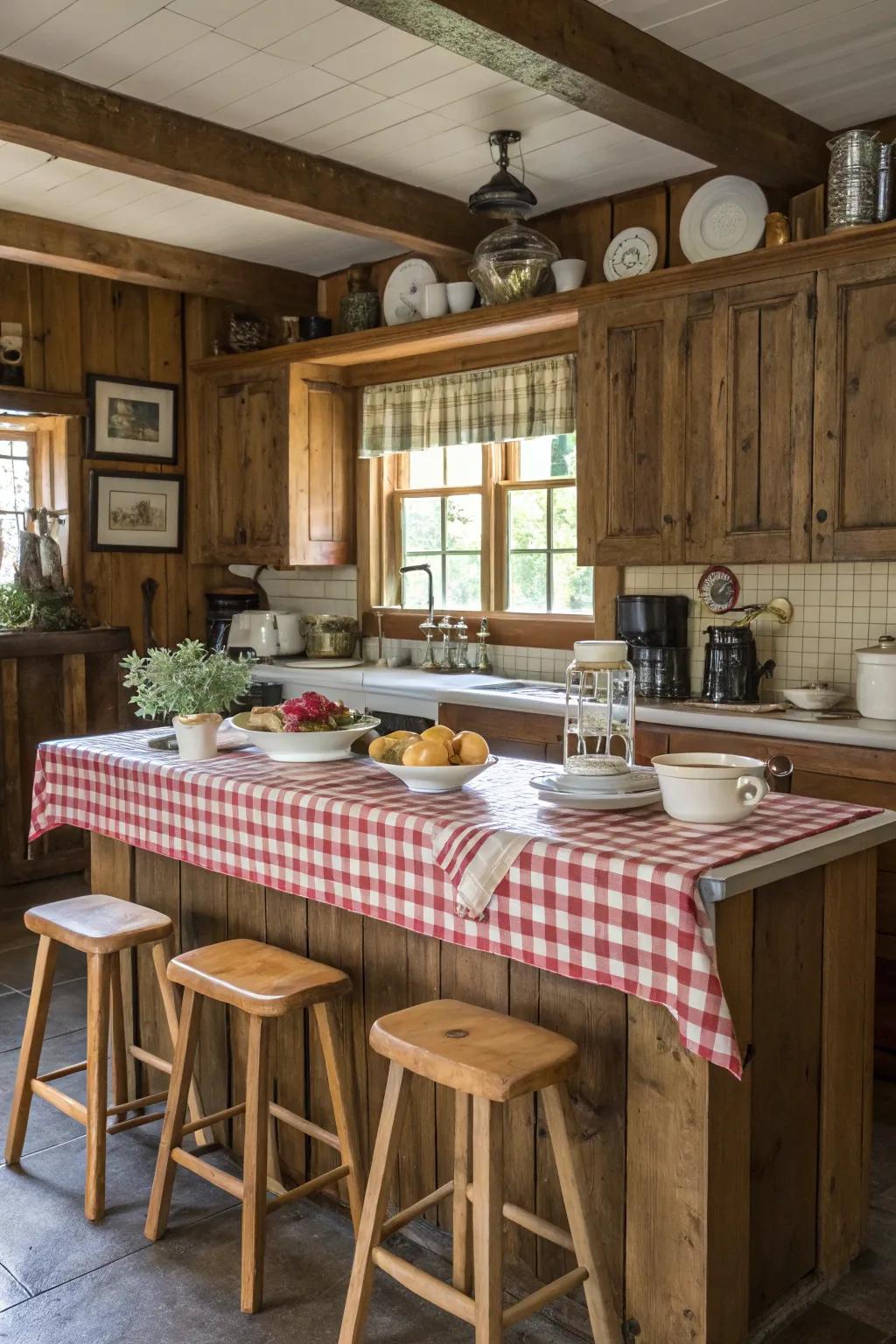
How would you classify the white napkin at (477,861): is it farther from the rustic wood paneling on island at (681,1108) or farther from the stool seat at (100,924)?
the stool seat at (100,924)

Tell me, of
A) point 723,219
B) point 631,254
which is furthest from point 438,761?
point 631,254

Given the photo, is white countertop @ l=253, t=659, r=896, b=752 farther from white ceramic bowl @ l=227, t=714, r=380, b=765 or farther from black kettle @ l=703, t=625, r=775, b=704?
white ceramic bowl @ l=227, t=714, r=380, b=765

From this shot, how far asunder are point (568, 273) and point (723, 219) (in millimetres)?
646

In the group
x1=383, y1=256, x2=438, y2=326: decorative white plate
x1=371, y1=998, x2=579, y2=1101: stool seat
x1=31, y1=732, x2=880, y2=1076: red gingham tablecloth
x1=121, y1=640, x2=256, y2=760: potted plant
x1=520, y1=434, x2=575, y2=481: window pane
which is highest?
x1=383, y1=256, x2=438, y2=326: decorative white plate

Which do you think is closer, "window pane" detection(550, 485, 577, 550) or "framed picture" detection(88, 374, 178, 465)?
"window pane" detection(550, 485, 577, 550)

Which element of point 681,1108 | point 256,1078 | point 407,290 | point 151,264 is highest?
point 151,264

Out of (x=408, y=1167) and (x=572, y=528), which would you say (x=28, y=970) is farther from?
(x=572, y=528)

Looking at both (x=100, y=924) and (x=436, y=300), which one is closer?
(x=100, y=924)

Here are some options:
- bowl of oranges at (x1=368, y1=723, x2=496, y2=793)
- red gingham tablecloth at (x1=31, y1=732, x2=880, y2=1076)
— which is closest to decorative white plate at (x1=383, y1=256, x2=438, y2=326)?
red gingham tablecloth at (x1=31, y1=732, x2=880, y2=1076)

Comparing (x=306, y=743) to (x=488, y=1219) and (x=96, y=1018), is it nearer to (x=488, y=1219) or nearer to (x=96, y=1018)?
(x=96, y=1018)

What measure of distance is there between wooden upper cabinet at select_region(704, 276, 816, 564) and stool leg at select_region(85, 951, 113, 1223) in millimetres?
2542

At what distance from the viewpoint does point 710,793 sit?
223cm

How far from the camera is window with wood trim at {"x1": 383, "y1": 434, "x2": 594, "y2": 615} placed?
5305mm

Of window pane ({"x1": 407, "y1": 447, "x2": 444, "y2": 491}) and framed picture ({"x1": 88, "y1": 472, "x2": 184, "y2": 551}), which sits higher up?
window pane ({"x1": 407, "y1": 447, "x2": 444, "y2": 491})
